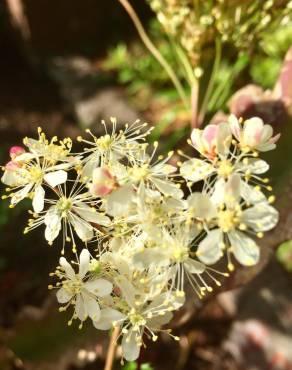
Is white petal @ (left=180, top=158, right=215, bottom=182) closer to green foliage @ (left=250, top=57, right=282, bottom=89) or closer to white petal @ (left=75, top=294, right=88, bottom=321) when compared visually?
white petal @ (left=75, top=294, right=88, bottom=321)

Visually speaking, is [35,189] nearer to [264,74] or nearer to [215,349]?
[215,349]

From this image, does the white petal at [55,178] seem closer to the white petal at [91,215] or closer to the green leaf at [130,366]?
the white petal at [91,215]

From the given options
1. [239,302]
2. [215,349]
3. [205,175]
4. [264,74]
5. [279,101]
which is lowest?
[215,349]

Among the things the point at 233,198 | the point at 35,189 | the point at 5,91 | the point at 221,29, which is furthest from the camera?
the point at 5,91

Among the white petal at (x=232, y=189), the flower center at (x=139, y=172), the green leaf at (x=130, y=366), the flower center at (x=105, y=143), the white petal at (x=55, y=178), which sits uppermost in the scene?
the flower center at (x=105, y=143)

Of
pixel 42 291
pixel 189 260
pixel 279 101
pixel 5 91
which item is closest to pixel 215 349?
pixel 42 291

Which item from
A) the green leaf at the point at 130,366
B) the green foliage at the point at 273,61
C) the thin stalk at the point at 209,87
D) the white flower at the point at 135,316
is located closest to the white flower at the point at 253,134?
the white flower at the point at 135,316

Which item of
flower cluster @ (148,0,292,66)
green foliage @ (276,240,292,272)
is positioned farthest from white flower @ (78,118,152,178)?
green foliage @ (276,240,292,272)

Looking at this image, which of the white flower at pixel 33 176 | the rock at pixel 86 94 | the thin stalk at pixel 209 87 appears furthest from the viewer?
the rock at pixel 86 94
